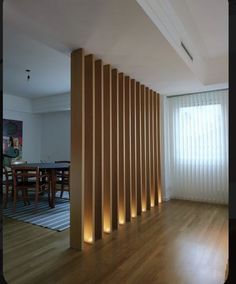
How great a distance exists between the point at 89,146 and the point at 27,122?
204 inches

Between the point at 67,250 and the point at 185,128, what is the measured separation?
359cm

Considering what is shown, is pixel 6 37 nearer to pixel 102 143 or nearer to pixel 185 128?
pixel 102 143

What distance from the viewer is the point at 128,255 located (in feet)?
7.59

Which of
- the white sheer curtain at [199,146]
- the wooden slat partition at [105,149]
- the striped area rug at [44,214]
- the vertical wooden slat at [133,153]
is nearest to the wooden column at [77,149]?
the wooden slat partition at [105,149]

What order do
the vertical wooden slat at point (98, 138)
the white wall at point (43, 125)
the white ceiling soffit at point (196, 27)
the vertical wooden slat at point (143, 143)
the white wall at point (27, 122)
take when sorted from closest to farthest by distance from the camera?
1. the white ceiling soffit at point (196, 27)
2. the vertical wooden slat at point (98, 138)
3. the vertical wooden slat at point (143, 143)
4. the white wall at point (27, 122)
5. the white wall at point (43, 125)

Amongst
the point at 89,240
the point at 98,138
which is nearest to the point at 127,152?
the point at 98,138

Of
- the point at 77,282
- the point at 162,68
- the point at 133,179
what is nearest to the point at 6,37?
the point at 162,68

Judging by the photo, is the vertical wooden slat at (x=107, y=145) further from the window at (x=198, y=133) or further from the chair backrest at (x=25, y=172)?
the window at (x=198, y=133)

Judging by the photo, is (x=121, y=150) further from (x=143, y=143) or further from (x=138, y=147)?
(x=143, y=143)

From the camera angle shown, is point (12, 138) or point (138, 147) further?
point (12, 138)

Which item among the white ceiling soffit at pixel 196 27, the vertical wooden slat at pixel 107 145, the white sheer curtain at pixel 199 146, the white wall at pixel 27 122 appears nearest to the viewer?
the white ceiling soffit at pixel 196 27

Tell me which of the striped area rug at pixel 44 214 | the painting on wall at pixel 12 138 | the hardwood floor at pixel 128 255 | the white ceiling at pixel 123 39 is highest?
the white ceiling at pixel 123 39

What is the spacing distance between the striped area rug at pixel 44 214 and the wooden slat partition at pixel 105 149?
72cm

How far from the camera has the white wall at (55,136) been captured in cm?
709
